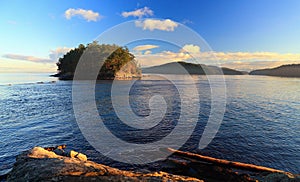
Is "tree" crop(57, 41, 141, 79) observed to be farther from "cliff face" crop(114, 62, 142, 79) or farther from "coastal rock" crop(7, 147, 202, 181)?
"coastal rock" crop(7, 147, 202, 181)

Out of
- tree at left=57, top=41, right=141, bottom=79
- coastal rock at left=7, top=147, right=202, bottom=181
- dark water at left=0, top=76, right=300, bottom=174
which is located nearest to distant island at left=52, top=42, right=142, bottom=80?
tree at left=57, top=41, right=141, bottom=79

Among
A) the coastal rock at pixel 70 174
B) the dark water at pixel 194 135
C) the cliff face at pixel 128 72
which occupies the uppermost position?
the cliff face at pixel 128 72

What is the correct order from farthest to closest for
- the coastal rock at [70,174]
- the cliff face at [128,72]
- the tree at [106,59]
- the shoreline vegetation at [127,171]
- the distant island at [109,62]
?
1. the cliff face at [128,72]
2. the distant island at [109,62]
3. the tree at [106,59]
4. the shoreline vegetation at [127,171]
5. the coastal rock at [70,174]

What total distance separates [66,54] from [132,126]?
154 meters

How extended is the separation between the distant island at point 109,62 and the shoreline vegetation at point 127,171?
11143 cm

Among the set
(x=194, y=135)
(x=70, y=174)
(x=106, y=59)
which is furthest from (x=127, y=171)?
(x=106, y=59)

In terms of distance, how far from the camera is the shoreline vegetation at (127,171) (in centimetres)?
771

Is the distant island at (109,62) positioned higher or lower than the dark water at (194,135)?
higher

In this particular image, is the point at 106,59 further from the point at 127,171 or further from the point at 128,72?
the point at 127,171

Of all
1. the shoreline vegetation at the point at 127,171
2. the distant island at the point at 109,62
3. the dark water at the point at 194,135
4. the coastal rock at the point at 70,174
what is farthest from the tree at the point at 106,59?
the coastal rock at the point at 70,174

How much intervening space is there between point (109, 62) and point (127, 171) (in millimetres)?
117472

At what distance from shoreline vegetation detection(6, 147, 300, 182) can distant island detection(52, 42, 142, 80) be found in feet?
366

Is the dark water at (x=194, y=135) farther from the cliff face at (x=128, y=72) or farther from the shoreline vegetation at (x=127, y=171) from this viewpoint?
the cliff face at (x=128, y=72)

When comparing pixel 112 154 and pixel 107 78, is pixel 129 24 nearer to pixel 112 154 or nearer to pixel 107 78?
pixel 112 154
